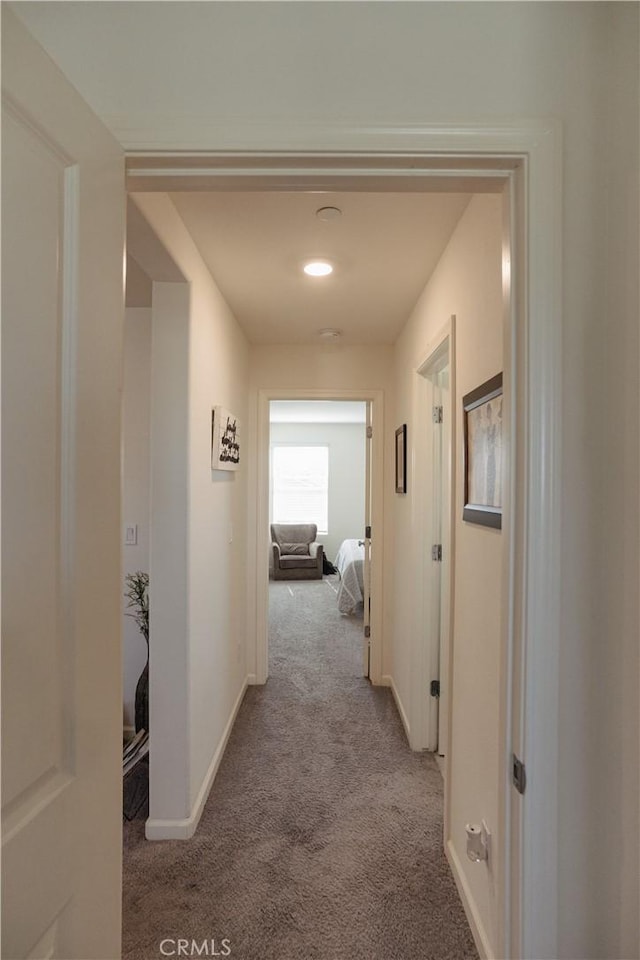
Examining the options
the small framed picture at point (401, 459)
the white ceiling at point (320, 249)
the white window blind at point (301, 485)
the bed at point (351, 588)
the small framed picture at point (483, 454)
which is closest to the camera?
the small framed picture at point (483, 454)

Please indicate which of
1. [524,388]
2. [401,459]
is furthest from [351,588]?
[524,388]

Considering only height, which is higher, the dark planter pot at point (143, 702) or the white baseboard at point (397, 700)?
the dark planter pot at point (143, 702)

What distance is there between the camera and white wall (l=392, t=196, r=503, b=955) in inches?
56.1

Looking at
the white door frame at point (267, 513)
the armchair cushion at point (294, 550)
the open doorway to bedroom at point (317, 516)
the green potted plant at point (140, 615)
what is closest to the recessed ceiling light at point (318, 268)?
the white door frame at point (267, 513)

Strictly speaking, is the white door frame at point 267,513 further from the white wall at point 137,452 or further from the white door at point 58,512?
the white door at point 58,512

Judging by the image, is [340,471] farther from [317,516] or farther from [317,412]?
[317,412]

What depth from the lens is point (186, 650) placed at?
6.53 feet

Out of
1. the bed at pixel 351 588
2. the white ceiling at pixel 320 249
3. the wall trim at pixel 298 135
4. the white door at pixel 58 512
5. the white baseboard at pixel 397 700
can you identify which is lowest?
the white baseboard at pixel 397 700

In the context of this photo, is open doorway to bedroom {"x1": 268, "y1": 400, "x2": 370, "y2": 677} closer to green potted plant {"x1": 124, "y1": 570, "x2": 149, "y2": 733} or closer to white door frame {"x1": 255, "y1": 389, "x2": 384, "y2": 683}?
white door frame {"x1": 255, "y1": 389, "x2": 384, "y2": 683}

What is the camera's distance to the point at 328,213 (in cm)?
178

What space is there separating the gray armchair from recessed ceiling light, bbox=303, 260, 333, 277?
5.32 metres

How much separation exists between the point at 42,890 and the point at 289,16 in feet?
4.76

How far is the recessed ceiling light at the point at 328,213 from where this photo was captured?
1.75m

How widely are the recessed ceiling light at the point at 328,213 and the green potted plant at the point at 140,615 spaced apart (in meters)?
2.02
